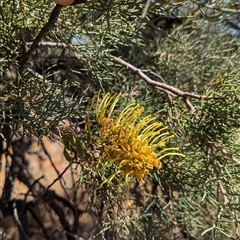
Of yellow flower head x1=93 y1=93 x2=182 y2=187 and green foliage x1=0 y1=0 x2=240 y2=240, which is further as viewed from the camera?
green foliage x1=0 y1=0 x2=240 y2=240

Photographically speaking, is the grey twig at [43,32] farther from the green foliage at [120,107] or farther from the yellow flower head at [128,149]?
the yellow flower head at [128,149]

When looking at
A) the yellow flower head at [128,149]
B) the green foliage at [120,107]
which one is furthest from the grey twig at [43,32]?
the yellow flower head at [128,149]

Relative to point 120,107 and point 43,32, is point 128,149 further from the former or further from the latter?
point 120,107

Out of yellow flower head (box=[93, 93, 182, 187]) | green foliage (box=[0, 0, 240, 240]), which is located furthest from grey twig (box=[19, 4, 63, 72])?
yellow flower head (box=[93, 93, 182, 187])

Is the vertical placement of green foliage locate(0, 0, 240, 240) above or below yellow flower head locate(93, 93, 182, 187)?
above

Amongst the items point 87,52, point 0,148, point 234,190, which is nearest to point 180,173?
point 234,190

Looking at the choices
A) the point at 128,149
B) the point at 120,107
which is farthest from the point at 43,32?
the point at 120,107

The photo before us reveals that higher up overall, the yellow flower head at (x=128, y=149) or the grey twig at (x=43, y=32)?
the grey twig at (x=43, y=32)

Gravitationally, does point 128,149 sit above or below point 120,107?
below

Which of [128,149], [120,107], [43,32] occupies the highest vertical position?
[120,107]

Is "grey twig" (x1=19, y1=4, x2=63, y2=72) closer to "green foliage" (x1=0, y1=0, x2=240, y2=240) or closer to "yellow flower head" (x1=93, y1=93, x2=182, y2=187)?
"green foliage" (x1=0, y1=0, x2=240, y2=240)

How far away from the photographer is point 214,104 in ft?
2.42

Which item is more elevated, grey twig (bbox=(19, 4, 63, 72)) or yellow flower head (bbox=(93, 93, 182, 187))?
grey twig (bbox=(19, 4, 63, 72))

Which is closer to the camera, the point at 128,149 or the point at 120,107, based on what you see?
the point at 128,149
